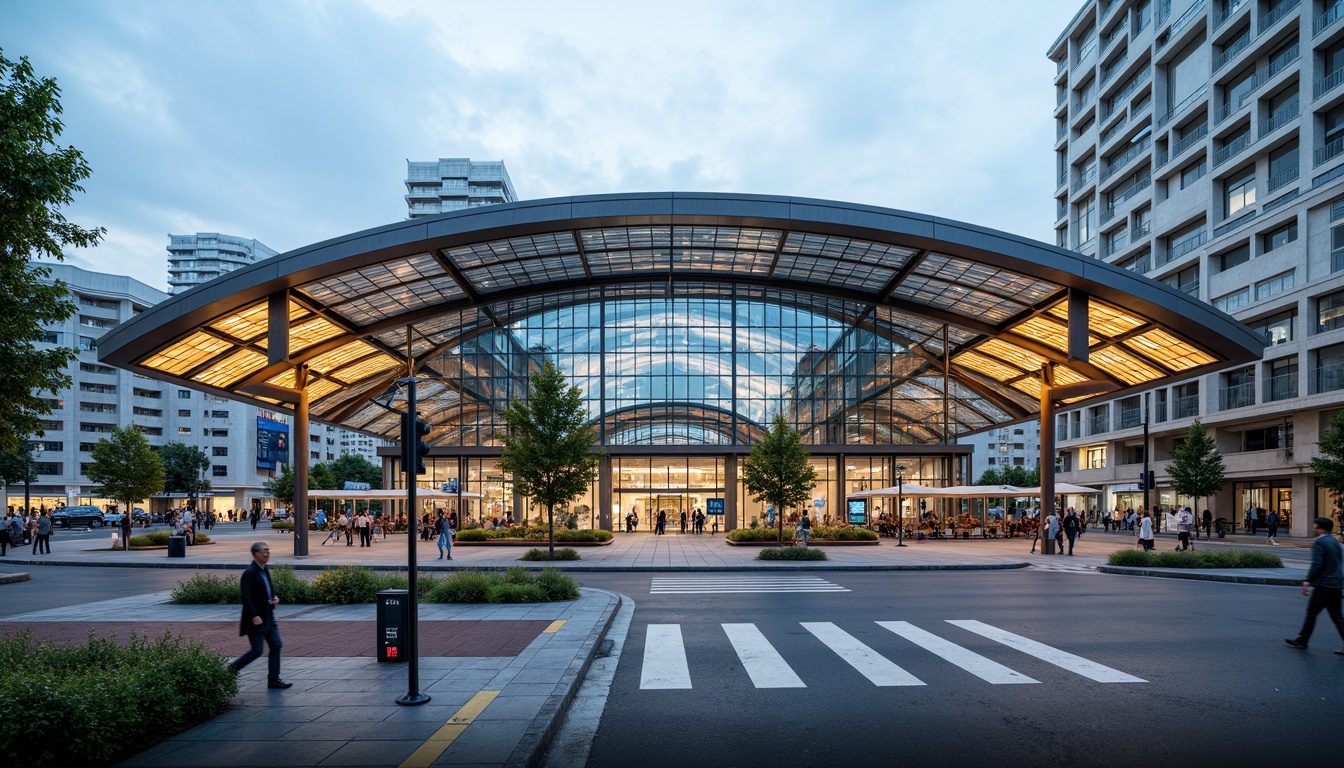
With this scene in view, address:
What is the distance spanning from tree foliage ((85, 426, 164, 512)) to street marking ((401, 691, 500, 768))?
40035 mm

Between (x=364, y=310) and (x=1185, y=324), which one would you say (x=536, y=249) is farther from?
(x=1185, y=324)

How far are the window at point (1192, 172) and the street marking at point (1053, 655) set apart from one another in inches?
2114

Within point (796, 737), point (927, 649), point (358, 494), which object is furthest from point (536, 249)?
point (796, 737)

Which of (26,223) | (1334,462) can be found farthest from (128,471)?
(1334,462)

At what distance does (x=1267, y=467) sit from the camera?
48.5m

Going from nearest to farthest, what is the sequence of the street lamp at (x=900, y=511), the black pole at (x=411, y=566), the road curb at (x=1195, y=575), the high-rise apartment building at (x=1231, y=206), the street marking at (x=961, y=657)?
the black pole at (x=411, y=566), the street marking at (x=961, y=657), the road curb at (x=1195, y=575), the street lamp at (x=900, y=511), the high-rise apartment building at (x=1231, y=206)

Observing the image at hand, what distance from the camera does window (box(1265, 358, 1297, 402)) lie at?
1818 inches

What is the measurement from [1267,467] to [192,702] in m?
57.1

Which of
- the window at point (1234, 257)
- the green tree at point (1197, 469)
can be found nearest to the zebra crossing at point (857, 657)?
the green tree at point (1197, 469)

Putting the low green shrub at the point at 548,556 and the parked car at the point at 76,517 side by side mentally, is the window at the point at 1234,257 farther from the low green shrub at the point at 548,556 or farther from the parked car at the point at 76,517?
the parked car at the point at 76,517

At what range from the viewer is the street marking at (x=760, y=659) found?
30.8 feet

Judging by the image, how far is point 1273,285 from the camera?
1860 inches

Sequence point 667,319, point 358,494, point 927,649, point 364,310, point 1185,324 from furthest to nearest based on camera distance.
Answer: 1. point 667,319
2. point 358,494
3. point 364,310
4. point 1185,324
5. point 927,649

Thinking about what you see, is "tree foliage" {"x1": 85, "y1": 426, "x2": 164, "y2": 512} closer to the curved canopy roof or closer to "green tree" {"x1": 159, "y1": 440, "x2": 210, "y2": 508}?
the curved canopy roof
